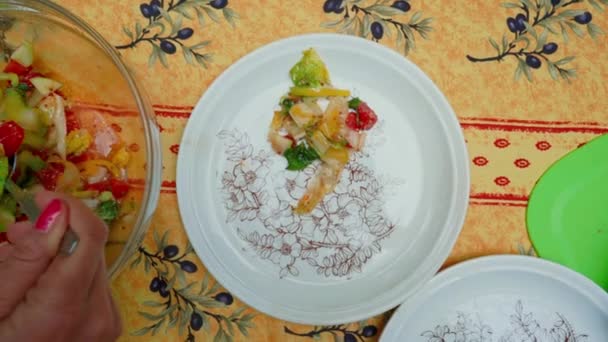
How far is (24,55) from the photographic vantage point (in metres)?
0.96

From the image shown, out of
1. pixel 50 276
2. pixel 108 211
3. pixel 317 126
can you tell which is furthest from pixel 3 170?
pixel 317 126

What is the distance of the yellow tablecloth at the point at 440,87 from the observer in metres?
1.10

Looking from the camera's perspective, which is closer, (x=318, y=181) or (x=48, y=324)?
(x=48, y=324)

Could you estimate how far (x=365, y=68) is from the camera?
109 centimetres

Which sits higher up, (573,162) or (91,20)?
(91,20)

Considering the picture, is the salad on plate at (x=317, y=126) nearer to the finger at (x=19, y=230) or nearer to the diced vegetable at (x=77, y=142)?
the diced vegetable at (x=77, y=142)

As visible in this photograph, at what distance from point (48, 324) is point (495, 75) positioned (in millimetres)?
860

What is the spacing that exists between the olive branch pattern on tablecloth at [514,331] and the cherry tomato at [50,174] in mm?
695

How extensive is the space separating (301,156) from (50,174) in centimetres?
43

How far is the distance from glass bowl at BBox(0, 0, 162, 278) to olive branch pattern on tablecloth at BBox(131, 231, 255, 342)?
0.12 metres

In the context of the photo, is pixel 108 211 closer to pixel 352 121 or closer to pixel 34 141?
pixel 34 141

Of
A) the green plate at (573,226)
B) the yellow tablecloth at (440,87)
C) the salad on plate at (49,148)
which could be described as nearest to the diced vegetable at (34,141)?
the salad on plate at (49,148)

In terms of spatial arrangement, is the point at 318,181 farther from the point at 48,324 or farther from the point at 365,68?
the point at 48,324

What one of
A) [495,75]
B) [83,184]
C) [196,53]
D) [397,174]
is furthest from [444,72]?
[83,184]
